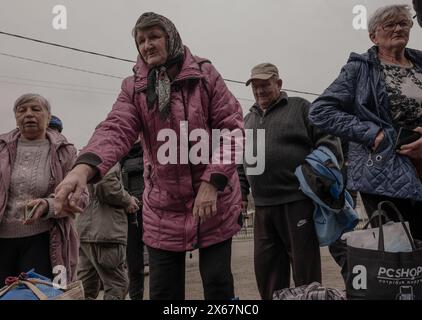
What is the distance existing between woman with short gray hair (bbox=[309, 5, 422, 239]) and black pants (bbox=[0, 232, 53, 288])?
1.79 meters

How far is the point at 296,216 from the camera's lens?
3090mm

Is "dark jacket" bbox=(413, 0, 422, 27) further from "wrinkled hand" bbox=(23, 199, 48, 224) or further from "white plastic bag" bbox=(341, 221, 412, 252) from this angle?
"wrinkled hand" bbox=(23, 199, 48, 224)

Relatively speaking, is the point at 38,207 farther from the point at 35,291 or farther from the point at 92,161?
the point at 92,161

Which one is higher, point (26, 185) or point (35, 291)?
point (26, 185)

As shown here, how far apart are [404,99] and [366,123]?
22cm

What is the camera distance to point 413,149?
219 cm

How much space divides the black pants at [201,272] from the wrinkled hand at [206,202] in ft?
0.85

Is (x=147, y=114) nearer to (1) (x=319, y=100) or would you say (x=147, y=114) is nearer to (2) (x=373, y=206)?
(1) (x=319, y=100)

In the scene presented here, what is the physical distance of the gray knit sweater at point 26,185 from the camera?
2922 mm

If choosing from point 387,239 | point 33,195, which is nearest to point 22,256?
A: point 33,195
